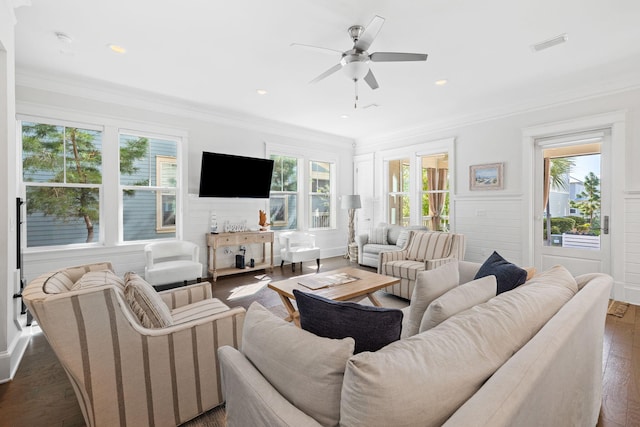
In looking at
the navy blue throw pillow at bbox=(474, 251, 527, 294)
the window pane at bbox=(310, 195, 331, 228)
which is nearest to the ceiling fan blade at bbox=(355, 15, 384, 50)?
the navy blue throw pillow at bbox=(474, 251, 527, 294)

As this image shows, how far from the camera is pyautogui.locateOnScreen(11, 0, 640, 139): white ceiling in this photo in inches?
95.1

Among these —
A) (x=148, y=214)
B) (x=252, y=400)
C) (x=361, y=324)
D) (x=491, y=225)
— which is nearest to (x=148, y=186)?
(x=148, y=214)

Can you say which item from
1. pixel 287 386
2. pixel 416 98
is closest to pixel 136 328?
pixel 287 386

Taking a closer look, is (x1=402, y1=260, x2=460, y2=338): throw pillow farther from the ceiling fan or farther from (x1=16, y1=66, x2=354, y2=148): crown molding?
(x1=16, y1=66, x2=354, y2=148): crown molding

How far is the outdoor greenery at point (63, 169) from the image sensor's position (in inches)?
146

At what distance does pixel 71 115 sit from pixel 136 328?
373 cm

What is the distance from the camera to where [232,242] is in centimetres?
490

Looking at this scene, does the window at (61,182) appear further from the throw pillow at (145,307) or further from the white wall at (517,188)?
the white wall at (517,188)

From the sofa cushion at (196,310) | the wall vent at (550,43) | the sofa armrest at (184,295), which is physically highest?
the wall vent at (550,43)

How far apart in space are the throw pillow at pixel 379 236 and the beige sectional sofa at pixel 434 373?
426cm

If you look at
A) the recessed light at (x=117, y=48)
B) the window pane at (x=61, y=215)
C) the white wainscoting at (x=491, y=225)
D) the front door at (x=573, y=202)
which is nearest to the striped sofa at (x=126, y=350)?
the recessed light at (x=117, y=48)

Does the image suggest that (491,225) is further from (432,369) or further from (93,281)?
(93,281)

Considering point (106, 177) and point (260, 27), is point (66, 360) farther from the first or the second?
point (106, 177)

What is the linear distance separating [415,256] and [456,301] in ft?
10.1
